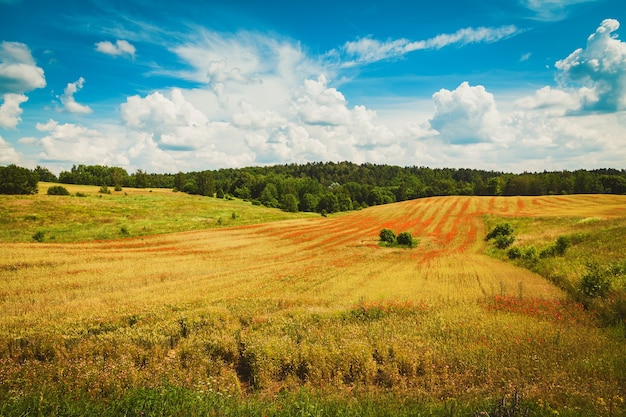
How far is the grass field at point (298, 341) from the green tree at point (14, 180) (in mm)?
46681

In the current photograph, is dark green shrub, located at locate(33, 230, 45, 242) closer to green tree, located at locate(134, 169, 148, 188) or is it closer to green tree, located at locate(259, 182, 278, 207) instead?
green tree, located at locate(259, 182, 278, 207)

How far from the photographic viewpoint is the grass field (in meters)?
7.12

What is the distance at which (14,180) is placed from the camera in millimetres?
61688

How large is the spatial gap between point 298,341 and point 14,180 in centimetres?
7750

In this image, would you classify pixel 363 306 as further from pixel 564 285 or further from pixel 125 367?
pixel 564 285

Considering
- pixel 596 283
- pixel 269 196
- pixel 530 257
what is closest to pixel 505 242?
pixel 530 257

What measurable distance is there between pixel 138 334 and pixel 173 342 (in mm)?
1566

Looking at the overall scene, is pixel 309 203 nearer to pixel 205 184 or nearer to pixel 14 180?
pixel 205 184

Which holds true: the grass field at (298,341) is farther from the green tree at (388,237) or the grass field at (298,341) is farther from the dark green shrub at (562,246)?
the green tree at (388,237)

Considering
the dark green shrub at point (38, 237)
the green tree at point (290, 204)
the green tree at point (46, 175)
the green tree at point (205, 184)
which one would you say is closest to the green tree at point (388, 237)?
the dark green shrub at point (38, 237)

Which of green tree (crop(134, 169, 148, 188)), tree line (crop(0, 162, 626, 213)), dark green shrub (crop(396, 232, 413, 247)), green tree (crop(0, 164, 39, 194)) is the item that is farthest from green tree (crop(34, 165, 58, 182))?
dark green shrub (crop(396, 232, 413, 247))

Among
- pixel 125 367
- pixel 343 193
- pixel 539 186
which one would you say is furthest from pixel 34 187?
pixel 539 186

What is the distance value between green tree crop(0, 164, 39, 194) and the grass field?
46.7 meters

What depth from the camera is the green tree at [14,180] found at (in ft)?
198
